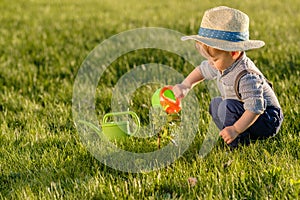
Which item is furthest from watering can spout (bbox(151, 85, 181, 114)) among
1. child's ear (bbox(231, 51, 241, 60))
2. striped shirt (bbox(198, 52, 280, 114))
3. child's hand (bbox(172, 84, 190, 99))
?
child's ear (bbox(231, 51, 241, 60))

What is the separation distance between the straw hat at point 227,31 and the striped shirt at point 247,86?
20 cm

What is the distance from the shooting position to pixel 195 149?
3.60 metres

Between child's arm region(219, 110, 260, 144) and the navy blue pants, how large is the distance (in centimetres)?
23

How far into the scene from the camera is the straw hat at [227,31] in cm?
326

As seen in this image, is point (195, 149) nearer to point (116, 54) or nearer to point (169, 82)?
point (169, 82)

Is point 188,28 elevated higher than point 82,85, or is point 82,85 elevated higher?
point 188,28

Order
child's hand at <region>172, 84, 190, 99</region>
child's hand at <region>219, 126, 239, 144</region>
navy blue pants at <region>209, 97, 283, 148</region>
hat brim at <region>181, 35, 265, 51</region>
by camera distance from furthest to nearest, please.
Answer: child's hand at <region>172, 84, 190, 99</region>, navy blue pants at <region>209, 97, 283, 148</region>, child's hand at <region>219, 126, 239, 144</region>, hat brim at <region>181, 35, 265, 51</region>

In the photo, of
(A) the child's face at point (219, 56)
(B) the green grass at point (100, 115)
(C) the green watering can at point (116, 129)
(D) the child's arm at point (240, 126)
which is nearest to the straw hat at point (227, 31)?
(A) the child's face at point (219, 56)

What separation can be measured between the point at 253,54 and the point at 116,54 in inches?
67.1

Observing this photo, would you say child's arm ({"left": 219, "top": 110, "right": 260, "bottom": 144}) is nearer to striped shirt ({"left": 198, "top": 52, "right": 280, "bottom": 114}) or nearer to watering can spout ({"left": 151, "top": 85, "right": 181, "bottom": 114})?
striped shirt ({"left": 198, "top": 52, "right": 280, "bottom": 114})

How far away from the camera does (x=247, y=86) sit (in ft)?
11.1

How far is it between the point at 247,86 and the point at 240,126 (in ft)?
0.87

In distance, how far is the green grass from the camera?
2992 mm

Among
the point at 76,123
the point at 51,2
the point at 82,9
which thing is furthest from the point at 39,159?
the point at 51,2
